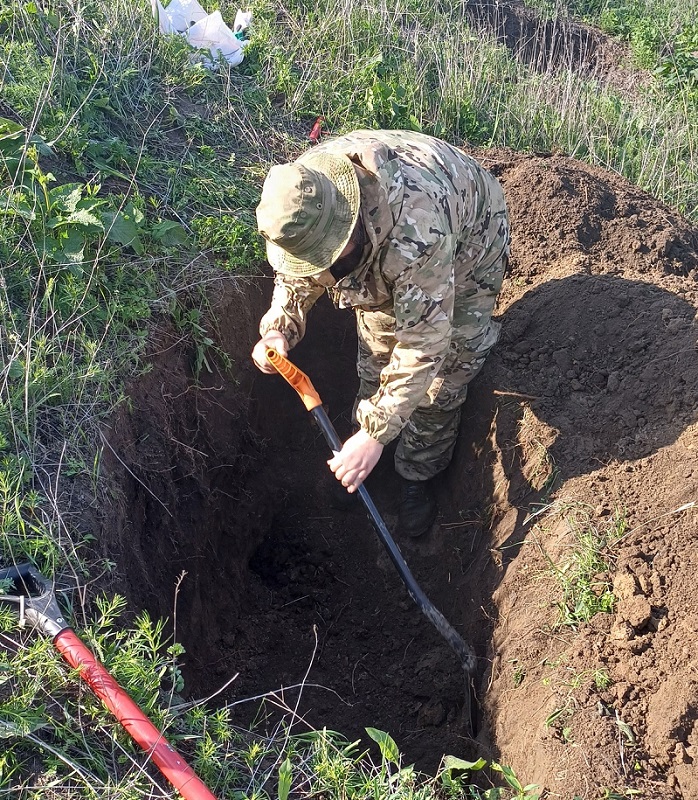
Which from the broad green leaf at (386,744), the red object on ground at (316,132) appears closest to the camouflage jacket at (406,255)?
the broad green leaf at (386,744)

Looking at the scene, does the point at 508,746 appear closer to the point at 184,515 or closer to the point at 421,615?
the point at 421,615

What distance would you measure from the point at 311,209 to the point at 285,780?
1585 millimetres

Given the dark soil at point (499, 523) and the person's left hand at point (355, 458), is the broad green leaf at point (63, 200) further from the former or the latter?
the person's left hand at point (355, 458)

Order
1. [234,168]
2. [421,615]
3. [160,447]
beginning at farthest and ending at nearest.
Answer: [234,168] → [421,615] → [160,447]

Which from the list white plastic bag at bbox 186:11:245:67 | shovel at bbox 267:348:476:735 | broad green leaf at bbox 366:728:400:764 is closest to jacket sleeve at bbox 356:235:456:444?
shovel at bbox 267:348:476:735

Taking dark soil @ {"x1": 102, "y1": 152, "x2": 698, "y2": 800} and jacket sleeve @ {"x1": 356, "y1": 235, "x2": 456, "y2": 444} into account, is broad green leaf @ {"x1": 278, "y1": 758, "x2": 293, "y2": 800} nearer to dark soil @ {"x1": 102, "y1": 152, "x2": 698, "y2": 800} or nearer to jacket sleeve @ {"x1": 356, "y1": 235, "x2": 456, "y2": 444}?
dark soil @ {"x1": 102, "y1": 152, "x2": 698, "y2": 800}

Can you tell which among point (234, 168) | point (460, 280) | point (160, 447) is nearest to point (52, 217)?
point (160, 447)

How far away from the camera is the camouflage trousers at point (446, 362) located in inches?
123

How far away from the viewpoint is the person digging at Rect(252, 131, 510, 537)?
2162 millimetres

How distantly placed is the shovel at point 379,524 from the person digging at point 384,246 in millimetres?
142

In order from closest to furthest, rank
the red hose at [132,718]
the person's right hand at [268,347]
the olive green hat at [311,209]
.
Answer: the red hose at [132,718]
the olive green hat at [311,209]
the person's right hand at [268,347]

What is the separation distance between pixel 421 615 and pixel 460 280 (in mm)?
1611

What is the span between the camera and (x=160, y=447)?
2.84m

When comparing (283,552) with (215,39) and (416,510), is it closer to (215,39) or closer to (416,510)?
(416,510)
